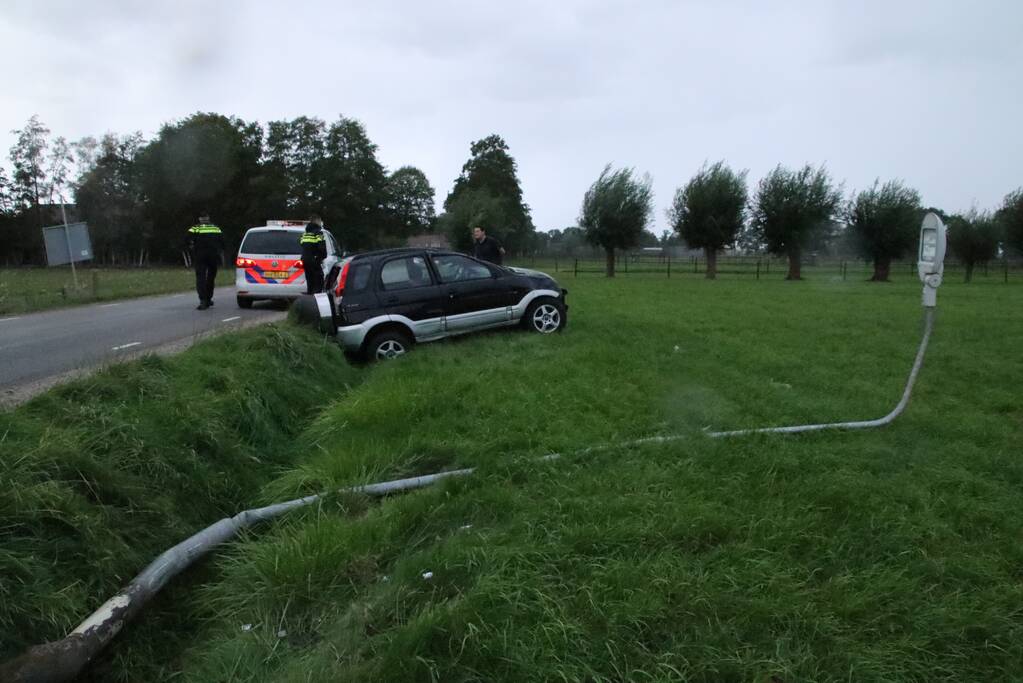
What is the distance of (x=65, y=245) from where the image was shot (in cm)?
1980

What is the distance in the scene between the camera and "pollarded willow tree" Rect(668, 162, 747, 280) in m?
42.2

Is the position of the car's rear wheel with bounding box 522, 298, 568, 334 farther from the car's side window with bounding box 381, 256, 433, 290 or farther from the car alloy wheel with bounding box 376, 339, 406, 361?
the car alloy wheel with bounding box 376, 339, 406, 361

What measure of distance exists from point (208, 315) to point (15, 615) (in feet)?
38.8

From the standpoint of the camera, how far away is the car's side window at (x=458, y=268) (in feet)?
33.0

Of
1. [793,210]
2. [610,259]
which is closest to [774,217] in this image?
[793,210]

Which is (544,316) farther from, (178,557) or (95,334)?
(178,557)

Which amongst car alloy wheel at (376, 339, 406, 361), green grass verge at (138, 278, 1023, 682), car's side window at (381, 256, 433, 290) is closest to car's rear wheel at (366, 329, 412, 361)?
car alloy wheel at (376, 339, 406, 361)

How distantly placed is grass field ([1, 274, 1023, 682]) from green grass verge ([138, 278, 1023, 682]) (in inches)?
0.5

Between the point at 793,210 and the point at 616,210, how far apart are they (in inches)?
401

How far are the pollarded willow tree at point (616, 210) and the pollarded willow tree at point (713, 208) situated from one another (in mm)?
2456

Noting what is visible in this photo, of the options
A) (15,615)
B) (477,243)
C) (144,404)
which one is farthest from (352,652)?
(477,243)

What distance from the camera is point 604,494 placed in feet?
13.5

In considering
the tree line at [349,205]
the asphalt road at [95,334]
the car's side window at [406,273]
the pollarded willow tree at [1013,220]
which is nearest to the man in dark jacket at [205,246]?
the asphalt road at [95,334]

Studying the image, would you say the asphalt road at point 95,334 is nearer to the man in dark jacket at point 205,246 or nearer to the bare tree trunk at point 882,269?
the man in dark jacket at point 205,246
